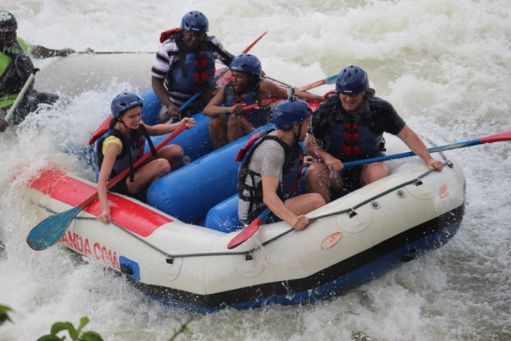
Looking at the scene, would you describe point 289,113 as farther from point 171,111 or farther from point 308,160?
point 171,111

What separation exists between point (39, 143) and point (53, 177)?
0.38m

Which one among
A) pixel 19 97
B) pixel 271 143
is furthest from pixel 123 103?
pixel 19 97

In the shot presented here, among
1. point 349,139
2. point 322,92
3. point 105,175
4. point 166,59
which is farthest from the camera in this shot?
point 322,92

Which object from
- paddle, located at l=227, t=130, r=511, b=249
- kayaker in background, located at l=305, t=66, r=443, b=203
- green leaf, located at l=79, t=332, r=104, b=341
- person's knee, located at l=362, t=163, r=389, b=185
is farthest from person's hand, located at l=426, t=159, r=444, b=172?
green leaf, located at l=79, t=332, r=104, b=341

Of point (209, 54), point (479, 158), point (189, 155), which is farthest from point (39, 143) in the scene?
point (479, 158)

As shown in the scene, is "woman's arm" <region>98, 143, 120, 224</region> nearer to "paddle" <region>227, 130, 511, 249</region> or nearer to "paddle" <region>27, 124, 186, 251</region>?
"paddle" <region>27, 124, 186, 251</region>

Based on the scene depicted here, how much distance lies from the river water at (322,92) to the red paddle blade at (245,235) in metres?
0.60

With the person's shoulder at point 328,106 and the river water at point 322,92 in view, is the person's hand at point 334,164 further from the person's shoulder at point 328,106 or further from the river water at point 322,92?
the river water at point 322,92

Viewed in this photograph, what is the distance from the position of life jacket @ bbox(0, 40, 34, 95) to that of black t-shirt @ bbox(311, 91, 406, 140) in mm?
2656

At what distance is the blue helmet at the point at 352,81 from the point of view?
303 centimetres

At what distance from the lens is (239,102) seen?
391 cm

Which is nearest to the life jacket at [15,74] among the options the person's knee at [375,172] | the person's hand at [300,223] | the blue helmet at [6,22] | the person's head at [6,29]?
the person's head at [6,29]

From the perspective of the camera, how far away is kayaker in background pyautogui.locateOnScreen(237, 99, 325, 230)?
2840 millimetres

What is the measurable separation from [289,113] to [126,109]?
3.73ft
